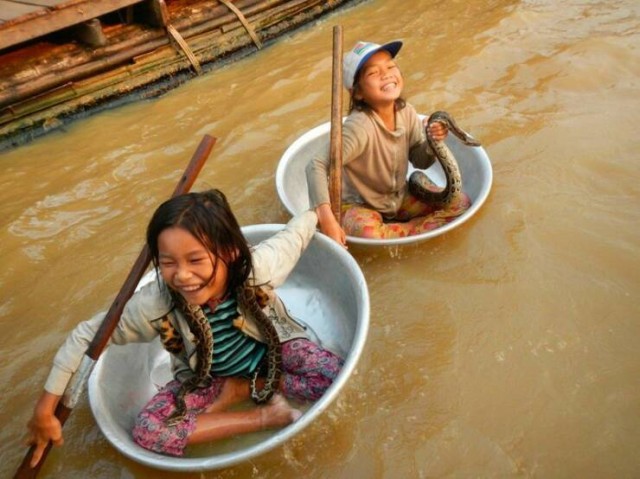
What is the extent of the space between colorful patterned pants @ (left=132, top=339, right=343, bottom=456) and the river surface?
0.14m

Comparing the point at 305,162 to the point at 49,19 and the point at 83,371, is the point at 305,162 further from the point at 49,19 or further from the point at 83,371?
the point at 49,19

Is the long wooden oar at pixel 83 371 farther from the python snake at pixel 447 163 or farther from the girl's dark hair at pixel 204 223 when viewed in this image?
the python snake at pixel 447 163

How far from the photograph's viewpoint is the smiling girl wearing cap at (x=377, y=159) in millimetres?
2250

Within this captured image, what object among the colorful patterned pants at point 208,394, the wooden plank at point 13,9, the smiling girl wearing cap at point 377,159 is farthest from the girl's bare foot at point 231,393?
the wooden plank at point 13,9

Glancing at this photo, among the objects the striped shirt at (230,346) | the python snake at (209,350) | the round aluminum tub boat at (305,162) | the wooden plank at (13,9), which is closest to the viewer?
the python snake at (209,350)

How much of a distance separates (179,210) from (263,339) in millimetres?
609

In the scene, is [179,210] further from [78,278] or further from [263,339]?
[78,278]

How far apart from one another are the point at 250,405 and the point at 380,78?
55.9 inches

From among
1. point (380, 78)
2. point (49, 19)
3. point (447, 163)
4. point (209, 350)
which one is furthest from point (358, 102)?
point (49, 19)

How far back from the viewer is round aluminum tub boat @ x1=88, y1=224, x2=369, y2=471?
152 cm

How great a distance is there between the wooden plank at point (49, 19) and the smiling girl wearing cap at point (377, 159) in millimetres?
2425

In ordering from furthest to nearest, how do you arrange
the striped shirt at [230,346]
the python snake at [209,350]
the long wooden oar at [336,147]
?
the long wooden oar at [336,147] → the striped shirt at [230,346] → the python snake at [209,350]

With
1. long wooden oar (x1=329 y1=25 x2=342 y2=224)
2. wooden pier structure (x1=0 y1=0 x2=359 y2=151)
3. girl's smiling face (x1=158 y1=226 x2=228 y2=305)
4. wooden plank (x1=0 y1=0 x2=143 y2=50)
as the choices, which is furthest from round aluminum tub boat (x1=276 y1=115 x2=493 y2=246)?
wooden plank (x1=0 y1=0 x2=143 y2=50)

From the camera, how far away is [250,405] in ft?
6.47
